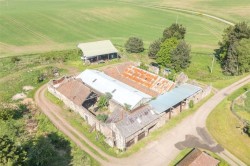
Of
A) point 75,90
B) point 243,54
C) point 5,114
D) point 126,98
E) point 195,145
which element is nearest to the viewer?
point 195,145

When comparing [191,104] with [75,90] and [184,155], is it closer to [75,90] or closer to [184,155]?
[184,155]

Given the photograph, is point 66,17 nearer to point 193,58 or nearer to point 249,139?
point 193,58

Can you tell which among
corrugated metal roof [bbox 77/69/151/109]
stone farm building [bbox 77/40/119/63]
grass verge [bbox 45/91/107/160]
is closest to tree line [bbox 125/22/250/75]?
stone farm building [bbox 77/40/119/63]

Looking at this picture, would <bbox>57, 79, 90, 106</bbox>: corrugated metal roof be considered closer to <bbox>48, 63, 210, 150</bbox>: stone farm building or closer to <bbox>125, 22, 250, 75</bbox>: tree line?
<bbox>48, 63, 210, 150</bbox>: stone farm building

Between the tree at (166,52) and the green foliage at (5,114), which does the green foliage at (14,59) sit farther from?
the tree at (166,52)

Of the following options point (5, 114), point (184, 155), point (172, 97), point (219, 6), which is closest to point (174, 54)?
point (172, 97)

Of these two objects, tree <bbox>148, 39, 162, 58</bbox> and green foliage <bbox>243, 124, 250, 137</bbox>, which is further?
tree <bbox>148, 39, 162, 58</bbox>
